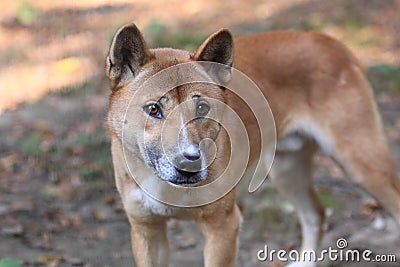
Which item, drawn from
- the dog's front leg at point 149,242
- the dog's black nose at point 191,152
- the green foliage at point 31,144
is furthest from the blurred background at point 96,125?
the dog's black nose at point 191,152

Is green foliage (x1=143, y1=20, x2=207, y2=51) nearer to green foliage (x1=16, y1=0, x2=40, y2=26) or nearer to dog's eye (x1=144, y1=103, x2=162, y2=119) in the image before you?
green foliage (x1=16, y1=0, x2=40, y2=26)

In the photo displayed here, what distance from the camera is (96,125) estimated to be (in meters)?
7.86

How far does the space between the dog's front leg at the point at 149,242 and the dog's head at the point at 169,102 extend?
604mm

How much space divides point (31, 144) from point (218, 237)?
11.6ft

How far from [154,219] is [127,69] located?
96 centimetres

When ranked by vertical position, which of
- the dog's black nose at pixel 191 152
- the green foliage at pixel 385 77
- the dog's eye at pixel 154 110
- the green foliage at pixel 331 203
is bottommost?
Answer: the green foliage at pixel 331 203

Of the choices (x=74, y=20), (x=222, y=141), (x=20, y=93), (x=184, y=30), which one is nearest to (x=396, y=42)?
(x=184, y=30)

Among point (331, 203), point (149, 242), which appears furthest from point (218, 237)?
point (331, 203)

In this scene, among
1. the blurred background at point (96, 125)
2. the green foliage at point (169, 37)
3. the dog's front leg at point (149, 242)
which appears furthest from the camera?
the green foliage at point (169, 37)

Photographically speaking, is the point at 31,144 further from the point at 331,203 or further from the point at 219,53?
the point at 219,53

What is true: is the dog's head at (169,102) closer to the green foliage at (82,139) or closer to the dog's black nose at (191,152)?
the dog's black nose at (191,152)

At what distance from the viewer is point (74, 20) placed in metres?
10.5

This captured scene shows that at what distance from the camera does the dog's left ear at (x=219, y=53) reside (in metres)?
4.00

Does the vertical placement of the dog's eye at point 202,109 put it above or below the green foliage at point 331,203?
above
